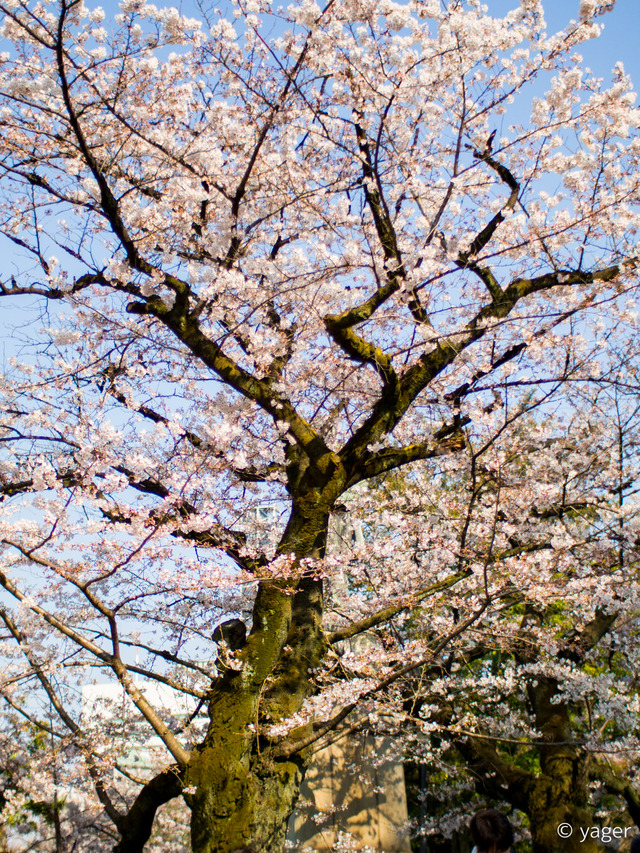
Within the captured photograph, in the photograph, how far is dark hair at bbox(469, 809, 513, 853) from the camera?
2887mm

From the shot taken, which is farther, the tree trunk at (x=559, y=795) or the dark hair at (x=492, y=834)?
the tree trunk at (x=559, y=795)

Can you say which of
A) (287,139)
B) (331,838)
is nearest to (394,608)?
(287,139)

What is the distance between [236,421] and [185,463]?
781 millimetres

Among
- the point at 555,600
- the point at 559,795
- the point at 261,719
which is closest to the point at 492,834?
the point at 261,719

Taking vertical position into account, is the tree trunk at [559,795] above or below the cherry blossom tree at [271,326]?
below

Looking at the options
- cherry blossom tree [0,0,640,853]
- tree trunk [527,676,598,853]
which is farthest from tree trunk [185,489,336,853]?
tree trunk [527,676,598,853]

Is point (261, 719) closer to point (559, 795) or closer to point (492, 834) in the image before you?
point (492, 834)

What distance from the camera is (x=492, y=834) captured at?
2889 millimetres

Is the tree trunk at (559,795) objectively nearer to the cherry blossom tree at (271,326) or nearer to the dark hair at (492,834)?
the cherry blossom tree at (271,326)

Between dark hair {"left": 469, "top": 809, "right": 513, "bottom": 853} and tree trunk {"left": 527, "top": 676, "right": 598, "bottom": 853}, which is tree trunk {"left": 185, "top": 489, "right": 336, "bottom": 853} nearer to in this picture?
dark hair {"left": 469, "top": 809, "right": 513, "bottom": 853}

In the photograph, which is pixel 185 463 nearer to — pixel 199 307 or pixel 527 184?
pixel 199 307

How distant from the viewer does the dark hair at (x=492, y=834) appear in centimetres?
289

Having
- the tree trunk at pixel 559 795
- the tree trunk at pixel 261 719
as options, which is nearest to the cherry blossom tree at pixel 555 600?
the tree trunk at pixel 559 795

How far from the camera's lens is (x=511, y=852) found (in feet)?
9.67
